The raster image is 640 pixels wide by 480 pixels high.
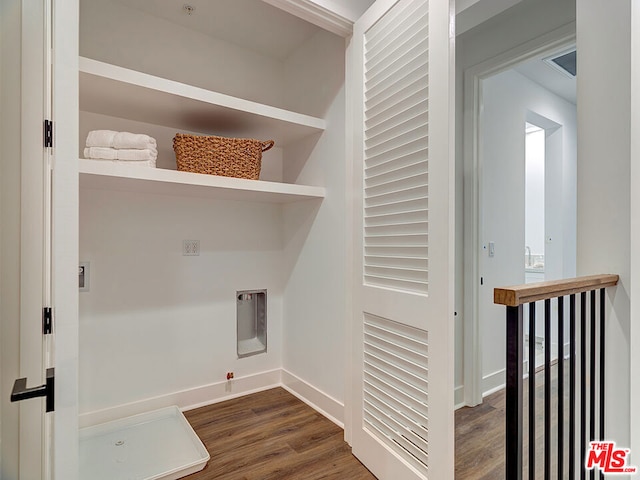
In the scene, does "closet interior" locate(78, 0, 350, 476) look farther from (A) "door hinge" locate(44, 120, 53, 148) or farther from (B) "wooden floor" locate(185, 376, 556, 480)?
(A) "door hinge" locate(44, 120, 53, 148)

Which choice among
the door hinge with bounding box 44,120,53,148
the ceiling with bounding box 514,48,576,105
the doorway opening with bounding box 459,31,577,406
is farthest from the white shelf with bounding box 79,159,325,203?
the ceiling with bounding box 514,48,576,105

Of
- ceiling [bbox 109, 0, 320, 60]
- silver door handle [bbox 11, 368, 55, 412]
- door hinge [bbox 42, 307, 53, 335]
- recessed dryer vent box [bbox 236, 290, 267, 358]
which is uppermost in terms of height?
ceiling [bbox 109, 0, 320, 60]

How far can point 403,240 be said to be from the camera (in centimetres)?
154

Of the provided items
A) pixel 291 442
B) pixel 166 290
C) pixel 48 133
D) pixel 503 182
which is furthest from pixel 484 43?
pixel 291 442

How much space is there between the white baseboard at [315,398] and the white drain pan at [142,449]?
2.50 ft

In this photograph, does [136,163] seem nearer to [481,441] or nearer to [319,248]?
[319,248]

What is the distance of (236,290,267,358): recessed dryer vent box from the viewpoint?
2551 millimetres

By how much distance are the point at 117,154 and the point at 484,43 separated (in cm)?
243

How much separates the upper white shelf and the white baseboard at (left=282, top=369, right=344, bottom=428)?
1.72 m

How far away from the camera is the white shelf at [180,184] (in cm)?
158

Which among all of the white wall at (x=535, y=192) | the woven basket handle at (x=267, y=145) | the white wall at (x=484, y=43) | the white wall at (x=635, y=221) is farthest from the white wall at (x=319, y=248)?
the white wall at (x=535, y=192)

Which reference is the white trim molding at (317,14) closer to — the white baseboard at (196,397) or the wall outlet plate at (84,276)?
the wall outlet plate at (84,276)

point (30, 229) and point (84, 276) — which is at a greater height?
point (30, 229)

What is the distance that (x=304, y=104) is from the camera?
2.49 m
